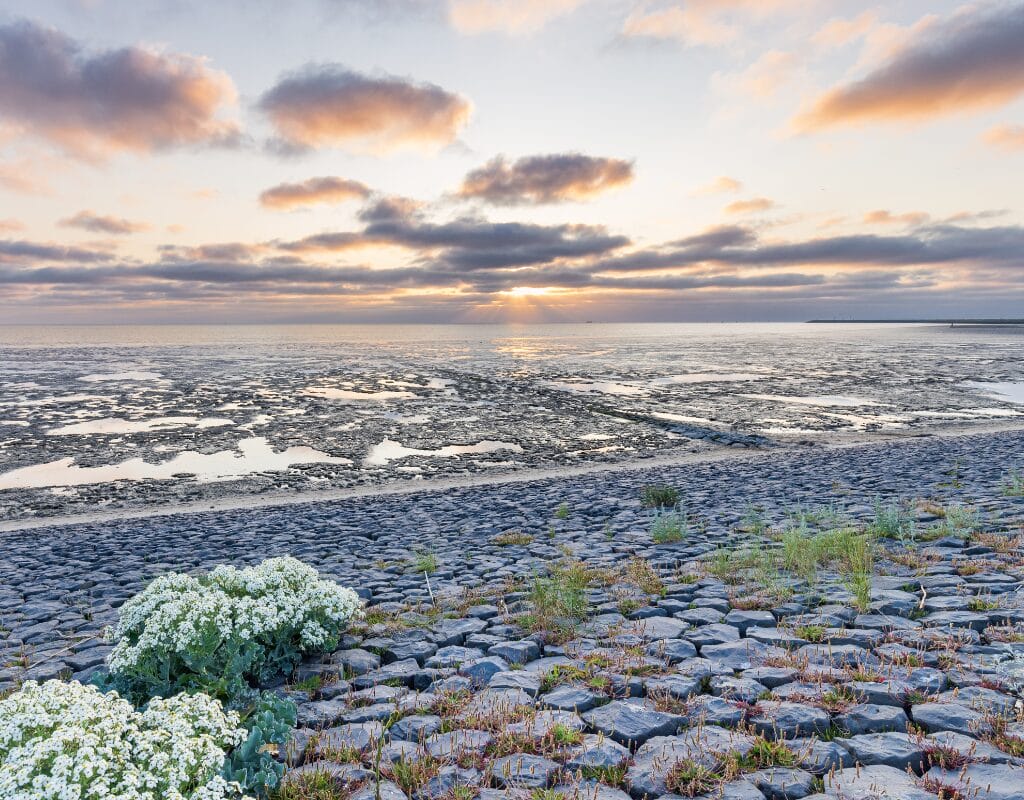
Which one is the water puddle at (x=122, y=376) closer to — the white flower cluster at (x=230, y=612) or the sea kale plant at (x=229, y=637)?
the white flower cluster at (x=230, y=612)

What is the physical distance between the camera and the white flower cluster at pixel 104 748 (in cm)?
322

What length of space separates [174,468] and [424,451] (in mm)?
8610

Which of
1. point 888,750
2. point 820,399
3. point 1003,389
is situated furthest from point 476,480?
point 1003,389

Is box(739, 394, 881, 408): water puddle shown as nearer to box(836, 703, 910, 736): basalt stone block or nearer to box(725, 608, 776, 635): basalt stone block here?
box(725, 608, 776, 635): basalt stone block

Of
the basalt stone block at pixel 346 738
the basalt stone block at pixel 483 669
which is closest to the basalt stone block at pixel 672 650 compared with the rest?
the basalt stone block at pixel 483 669

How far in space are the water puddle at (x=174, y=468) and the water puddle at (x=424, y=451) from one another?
121cm

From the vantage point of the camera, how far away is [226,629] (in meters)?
5.79

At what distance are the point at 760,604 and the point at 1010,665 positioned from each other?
7.76 feet

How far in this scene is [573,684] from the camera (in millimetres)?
5637

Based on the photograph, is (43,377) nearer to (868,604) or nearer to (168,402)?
(168,402)

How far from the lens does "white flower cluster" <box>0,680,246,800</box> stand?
322cm

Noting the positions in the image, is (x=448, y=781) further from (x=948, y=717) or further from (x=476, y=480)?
(x=476, y=480)

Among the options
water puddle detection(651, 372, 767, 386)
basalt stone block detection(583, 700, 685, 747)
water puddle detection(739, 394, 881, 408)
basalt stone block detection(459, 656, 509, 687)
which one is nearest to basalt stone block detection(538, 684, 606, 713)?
basalt stone block detection(583, 700, 685, 747)

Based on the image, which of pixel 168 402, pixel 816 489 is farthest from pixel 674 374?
pixel 816 489
